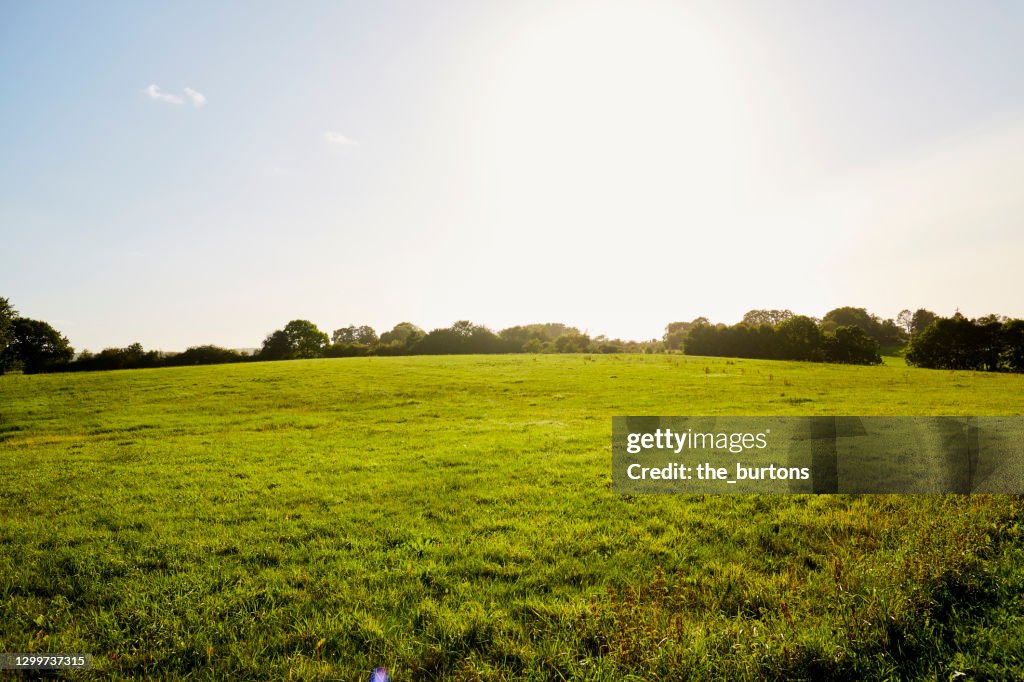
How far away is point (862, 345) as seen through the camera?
73812mm

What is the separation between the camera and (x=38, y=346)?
71.1 metres

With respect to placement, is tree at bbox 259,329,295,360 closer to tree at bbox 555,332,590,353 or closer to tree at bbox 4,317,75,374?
tree at bbox 4,317,75,374

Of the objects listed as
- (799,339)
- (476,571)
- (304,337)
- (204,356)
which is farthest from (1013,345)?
(204,356)

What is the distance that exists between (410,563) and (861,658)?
5586mm

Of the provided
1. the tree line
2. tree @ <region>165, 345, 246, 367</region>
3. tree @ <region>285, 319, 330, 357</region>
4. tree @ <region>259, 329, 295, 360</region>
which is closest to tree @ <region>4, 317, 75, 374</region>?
the tree line

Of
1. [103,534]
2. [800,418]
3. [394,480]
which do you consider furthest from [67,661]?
[800,418]

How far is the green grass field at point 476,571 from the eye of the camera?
15.6 ft

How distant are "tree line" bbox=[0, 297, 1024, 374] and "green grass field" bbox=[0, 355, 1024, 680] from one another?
5376 cm

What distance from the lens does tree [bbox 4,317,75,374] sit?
68125 millimetres

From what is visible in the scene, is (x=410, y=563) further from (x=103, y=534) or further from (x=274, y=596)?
(x=103, y=534)

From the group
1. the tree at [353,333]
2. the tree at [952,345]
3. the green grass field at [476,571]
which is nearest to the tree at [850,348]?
the tree at [952,345]

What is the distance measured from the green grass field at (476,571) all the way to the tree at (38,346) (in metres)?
78.9

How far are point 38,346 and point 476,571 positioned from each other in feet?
320

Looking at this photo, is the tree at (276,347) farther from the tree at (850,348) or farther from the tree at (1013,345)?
the tree at (1013,345)
